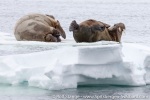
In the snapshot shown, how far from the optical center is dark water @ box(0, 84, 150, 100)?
820 centimetres

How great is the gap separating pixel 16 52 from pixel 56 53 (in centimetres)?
191

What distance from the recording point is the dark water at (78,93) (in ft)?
26.9

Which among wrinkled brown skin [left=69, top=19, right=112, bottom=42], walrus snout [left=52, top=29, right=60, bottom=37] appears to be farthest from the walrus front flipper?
walrus snout [left=52, top=29, right=60, bottom=37]

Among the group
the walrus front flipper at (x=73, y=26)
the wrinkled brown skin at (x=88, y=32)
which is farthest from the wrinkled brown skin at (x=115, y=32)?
the walrus front flipper at (x=73, y=26)

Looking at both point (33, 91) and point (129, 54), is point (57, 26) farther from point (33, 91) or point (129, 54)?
point (33, 91)

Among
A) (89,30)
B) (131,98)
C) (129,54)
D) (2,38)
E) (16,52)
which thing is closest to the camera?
(131,98)

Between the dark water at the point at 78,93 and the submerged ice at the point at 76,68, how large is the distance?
0.11 m

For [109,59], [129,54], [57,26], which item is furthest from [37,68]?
[57,26]

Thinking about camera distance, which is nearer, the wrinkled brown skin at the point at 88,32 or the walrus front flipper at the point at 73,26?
the walrus front flipper at the point at 73,26

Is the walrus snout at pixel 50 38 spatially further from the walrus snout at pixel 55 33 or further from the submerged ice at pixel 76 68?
the submerged ice at pixel 76 68

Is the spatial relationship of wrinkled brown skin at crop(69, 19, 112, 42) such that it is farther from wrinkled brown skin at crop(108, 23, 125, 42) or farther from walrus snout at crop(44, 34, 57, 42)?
walrus snout at crop(44, 34, 57, 42)

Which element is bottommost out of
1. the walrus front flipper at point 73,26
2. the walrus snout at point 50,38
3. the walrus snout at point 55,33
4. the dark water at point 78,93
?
the walrus snout at point 50,38

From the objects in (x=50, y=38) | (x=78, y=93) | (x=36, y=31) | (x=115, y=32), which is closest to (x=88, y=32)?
(x=115, y=32)

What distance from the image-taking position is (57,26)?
13.2 metres
